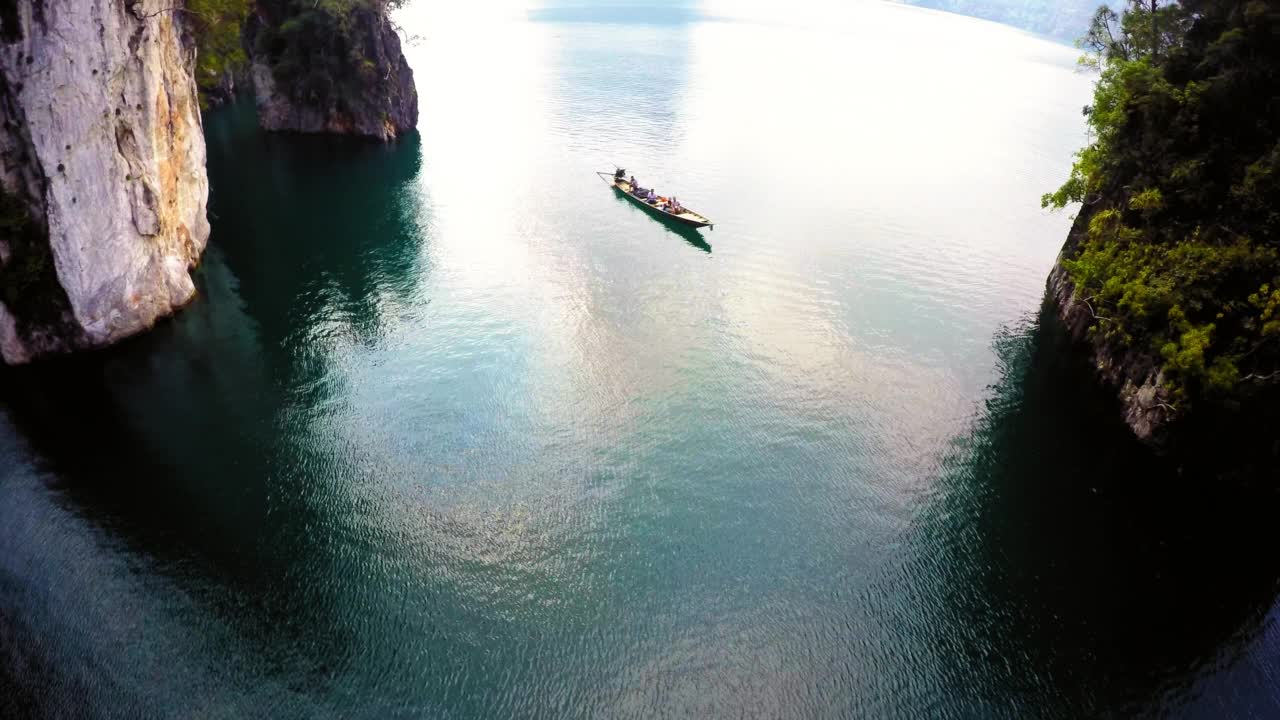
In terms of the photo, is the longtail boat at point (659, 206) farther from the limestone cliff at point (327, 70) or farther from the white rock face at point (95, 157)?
the white rock face at point (95, 157)

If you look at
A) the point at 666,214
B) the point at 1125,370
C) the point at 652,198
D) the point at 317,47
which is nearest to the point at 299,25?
the point at 317,47

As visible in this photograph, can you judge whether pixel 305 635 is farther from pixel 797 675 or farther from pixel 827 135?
pixel 827 135

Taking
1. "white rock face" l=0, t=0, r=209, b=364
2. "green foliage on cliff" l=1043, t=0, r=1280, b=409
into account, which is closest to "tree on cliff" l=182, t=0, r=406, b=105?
"white rock face" l=0, t=0, r=209, b=364

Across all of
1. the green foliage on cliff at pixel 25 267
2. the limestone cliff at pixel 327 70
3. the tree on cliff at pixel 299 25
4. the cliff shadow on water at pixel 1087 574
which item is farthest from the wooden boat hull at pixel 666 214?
the green foliage on cliff at pixel 25 267

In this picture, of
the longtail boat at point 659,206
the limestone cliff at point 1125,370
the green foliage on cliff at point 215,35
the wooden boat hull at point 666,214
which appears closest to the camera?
the limestone cliff at point 1125,370

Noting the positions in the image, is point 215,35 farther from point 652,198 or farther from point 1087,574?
point 1087,574

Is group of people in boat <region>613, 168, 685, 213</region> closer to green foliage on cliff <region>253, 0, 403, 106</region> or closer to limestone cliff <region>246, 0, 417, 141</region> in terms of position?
limestone cliff <region>246, 0, 417, 141</region>

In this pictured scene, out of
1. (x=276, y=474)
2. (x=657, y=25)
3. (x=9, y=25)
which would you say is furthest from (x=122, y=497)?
(x=657, y=25)
